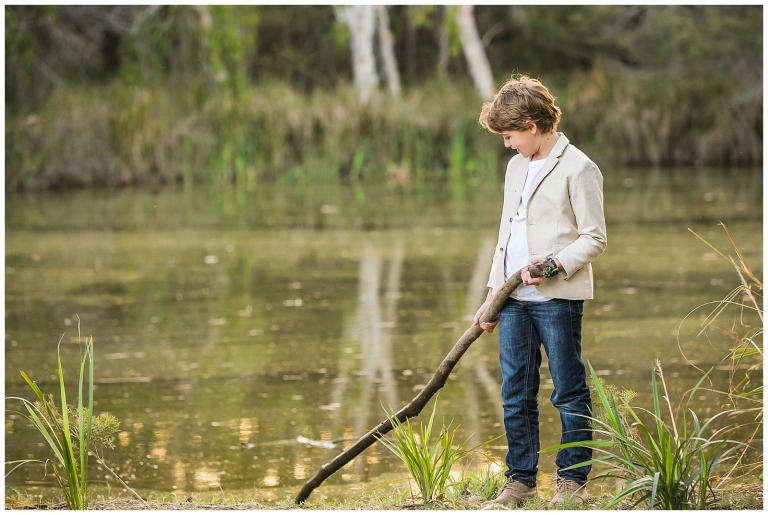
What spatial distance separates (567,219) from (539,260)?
0.16 meters

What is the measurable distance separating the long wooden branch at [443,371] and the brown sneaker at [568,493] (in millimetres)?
477

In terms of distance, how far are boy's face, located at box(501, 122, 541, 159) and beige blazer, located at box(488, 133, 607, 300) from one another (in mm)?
59

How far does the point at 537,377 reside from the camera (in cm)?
400

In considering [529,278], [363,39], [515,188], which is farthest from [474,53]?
[529,278]

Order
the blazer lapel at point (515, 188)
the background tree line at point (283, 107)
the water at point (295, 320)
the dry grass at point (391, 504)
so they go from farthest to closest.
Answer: the background tree line at point (283, 107), the water at point (295, 320), the blazer lapel at point (515, 188), the dry grass at point (391, 504)

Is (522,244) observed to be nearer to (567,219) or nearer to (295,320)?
(567,219)

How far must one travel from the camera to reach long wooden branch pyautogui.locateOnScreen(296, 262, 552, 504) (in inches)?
153

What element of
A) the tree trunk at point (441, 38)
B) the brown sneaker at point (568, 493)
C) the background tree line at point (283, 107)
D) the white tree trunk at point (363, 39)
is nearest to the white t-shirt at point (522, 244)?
the brown sneaker at point (568, 493)

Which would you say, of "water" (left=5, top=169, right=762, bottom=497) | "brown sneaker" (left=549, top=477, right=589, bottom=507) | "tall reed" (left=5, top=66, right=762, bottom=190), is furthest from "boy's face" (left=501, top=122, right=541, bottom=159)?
"tall reed" (left=5, top=66, right=762, bottom=190)

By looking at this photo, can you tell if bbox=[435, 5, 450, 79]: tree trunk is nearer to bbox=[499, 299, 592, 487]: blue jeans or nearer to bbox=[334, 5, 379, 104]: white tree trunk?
bbox=[334, 5, 379, 104]: white tree trunk

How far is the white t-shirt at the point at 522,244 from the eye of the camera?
3.94 metres

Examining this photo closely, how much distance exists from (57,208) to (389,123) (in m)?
7.58

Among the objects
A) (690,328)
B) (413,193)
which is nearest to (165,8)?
(413,193)

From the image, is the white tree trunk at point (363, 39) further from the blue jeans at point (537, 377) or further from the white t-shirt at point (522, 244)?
the blue jeans at point (537, 377)
